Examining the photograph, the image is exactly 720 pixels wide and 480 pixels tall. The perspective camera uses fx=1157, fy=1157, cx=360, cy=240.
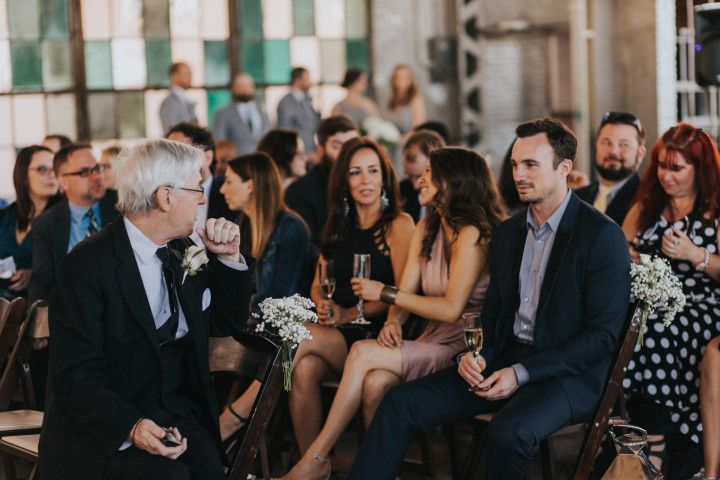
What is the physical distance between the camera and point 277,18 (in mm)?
12203

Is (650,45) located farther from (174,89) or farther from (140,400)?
(140,400)

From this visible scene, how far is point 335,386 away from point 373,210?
0.98 metres

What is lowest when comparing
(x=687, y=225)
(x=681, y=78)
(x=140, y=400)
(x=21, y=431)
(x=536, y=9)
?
(x=21, y=431)

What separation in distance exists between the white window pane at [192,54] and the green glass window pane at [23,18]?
1377 mm

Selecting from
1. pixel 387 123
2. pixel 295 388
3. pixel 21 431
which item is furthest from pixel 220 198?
pixel 387 123

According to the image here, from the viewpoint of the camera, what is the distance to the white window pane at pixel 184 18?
12.0 m

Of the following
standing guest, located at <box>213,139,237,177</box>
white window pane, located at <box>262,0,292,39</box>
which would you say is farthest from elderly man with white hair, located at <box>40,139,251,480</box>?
white window pane, located at <box>262,0,292,39</box>

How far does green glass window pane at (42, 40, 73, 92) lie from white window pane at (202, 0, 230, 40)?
1418 millimetres

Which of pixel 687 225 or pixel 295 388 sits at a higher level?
pixel 687 225

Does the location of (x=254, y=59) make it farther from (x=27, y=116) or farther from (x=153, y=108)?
(x=27, y=116)

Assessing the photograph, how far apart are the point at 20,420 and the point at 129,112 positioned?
7.52 meters

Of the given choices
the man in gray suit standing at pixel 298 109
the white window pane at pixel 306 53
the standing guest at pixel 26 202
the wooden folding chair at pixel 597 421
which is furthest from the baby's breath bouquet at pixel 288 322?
the white window pane at pixel 306 53

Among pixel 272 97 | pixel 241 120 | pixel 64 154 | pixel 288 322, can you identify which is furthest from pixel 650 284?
pixel 272 97

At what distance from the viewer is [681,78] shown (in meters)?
12.5
